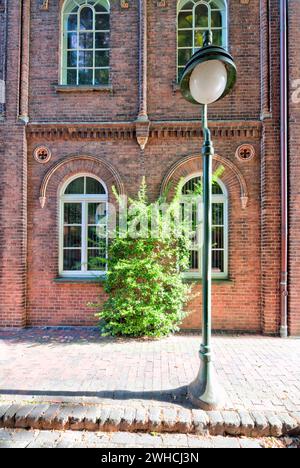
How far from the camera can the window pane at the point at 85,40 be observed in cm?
653

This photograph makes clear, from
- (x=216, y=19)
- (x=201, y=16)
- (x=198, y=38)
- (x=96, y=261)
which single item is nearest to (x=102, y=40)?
(x=198, y=38)

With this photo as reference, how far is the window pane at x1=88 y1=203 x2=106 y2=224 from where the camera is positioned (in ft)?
21.0

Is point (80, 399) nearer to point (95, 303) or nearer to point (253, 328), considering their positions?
point (95, 303)

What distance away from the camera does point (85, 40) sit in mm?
6539

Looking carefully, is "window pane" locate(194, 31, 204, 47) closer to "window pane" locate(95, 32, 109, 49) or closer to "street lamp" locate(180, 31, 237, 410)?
"window pane" locate(95, 32, 109, 49)

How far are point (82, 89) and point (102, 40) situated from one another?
1.33 meters

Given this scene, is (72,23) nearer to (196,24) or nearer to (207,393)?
(196,24)

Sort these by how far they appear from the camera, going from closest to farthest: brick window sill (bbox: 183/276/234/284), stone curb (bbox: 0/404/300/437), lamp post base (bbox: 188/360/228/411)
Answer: stone curb (bbox: 0/404/300/437), lamp post base (bbox: 188/360/228/411), brick window sill (bbox: 183/276/234/284)

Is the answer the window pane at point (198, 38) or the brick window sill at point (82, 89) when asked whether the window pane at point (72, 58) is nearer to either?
the brick window sill at point (82, 89)

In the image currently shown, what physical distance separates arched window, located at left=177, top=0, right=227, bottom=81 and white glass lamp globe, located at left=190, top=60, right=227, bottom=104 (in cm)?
361

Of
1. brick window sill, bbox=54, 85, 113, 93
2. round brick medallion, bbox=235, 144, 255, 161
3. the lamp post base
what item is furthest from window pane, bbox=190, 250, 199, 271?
brick window sill, bbox=54, 85, 113, 93
